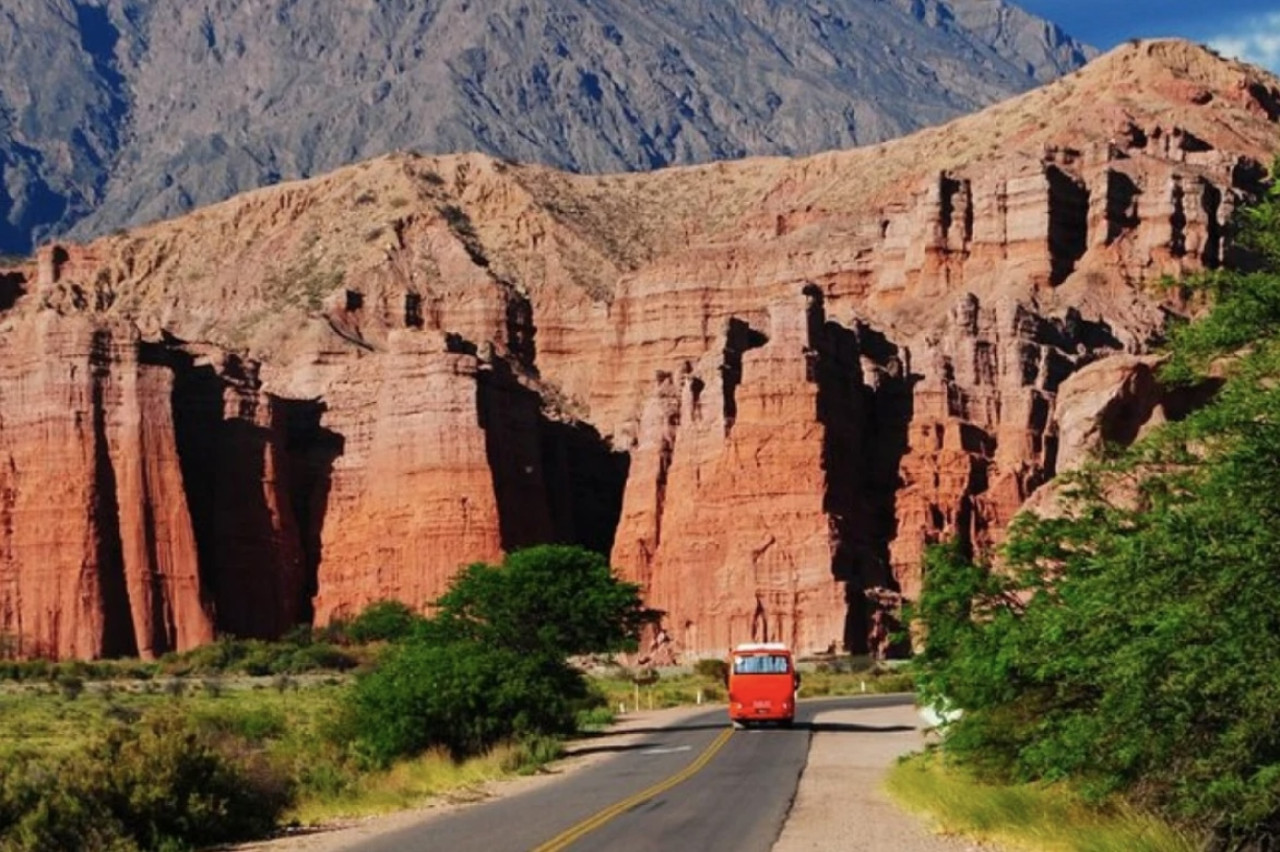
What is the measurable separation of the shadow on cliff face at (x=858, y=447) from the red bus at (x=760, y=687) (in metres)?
58.1

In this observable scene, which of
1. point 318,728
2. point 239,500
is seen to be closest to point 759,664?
point 318,728

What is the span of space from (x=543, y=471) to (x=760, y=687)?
79.6m

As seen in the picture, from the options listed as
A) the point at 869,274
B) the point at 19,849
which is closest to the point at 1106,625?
the point at 19,849

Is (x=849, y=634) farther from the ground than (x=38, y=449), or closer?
closer

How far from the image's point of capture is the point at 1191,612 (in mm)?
18031

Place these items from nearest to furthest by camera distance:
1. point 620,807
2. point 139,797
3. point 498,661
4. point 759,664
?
1. point 139,797
2. point 620,807
3. point 498,661
4. point 759,664

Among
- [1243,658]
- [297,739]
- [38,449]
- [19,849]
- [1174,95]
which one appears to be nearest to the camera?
[1243,658]

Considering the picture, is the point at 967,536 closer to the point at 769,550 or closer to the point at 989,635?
the point at 769,550

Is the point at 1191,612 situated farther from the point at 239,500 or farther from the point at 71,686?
the point at 239,500

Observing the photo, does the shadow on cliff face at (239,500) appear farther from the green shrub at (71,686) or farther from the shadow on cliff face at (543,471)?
the green shrub at (71,686)

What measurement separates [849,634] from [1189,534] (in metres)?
96.1

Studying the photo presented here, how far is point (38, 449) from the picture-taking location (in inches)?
4850

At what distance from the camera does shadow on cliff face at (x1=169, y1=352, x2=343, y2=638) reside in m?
126

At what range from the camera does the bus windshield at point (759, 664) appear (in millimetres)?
55750
